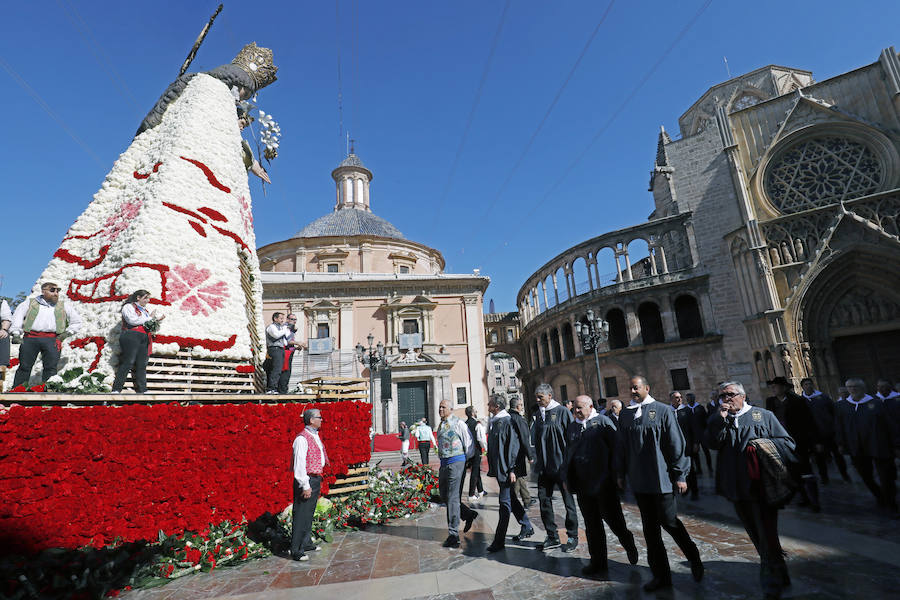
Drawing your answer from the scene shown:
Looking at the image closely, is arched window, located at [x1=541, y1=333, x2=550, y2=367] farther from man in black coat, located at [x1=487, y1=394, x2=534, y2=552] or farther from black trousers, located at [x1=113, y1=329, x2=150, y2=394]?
black trousers, located at [x1=113, y1=329, x2=150, y2=394]

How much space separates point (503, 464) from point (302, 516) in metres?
2.51

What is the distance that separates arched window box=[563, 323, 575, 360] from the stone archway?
12.4m

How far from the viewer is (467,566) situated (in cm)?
460

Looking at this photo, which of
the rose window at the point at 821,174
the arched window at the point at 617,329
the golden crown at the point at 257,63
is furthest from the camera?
the arched window at the point at 617,329

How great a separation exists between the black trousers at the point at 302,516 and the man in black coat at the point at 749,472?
4335 mm

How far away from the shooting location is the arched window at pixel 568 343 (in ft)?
96.6

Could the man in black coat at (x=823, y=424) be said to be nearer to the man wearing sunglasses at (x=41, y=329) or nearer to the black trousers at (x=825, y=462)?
the black trousers at (x=825, y=462)

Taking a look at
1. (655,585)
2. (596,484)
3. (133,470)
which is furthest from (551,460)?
(133,470)

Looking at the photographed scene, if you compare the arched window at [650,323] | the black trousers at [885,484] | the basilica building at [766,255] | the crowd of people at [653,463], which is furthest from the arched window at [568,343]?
the black trousers at [885,484]

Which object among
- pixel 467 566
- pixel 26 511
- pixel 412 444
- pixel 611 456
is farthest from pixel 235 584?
pixel 412 444

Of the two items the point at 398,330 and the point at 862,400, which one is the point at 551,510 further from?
the point at 398,330

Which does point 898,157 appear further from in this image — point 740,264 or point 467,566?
point 467,566

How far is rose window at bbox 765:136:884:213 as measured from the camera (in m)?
21.4

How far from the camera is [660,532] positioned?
3809 mm
